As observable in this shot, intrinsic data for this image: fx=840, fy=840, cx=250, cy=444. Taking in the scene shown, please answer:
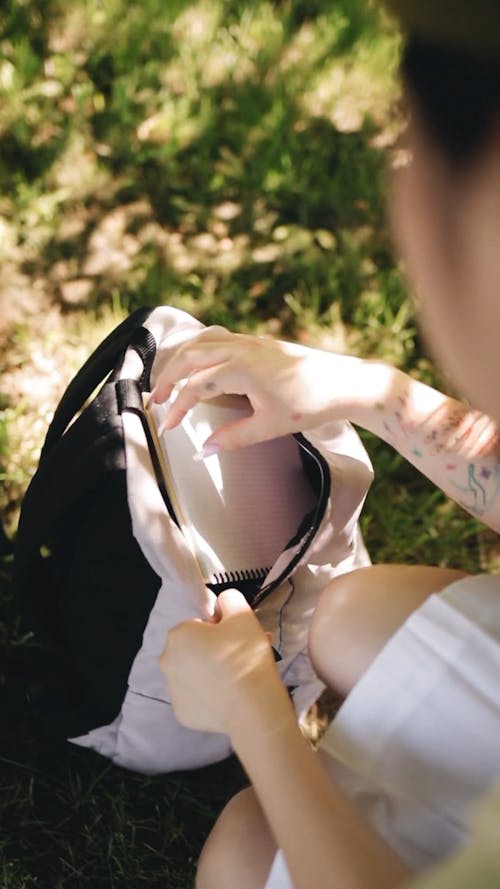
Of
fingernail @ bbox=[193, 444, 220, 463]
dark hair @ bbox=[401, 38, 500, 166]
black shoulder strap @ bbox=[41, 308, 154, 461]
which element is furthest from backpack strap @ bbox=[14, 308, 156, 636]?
dark hair @ bbox=[401, 38, 500, 166]

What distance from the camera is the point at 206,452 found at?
116 centimetres

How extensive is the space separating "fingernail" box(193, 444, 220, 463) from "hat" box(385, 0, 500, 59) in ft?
2.01

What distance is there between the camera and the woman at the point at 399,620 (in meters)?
0.71

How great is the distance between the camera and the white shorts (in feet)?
3.34

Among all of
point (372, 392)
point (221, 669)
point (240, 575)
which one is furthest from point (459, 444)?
point (221, 669)

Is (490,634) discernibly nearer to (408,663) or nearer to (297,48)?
(408,663)

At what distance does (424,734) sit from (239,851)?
0.94 feet

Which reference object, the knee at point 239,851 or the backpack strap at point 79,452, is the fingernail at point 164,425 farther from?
the knee at point 239,851

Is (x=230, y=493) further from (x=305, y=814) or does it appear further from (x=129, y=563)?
(x=305, y=814)

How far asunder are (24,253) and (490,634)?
4.68ft

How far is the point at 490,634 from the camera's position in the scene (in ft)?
3.52

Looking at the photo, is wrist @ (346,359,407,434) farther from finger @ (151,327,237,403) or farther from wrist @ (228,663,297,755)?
wrist @ (228,663,297,755)

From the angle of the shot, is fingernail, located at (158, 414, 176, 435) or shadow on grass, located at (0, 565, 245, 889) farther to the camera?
shadow on grass, located at (0, 565, 245, 889)

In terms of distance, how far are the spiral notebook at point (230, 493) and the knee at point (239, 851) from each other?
1.02 feet
